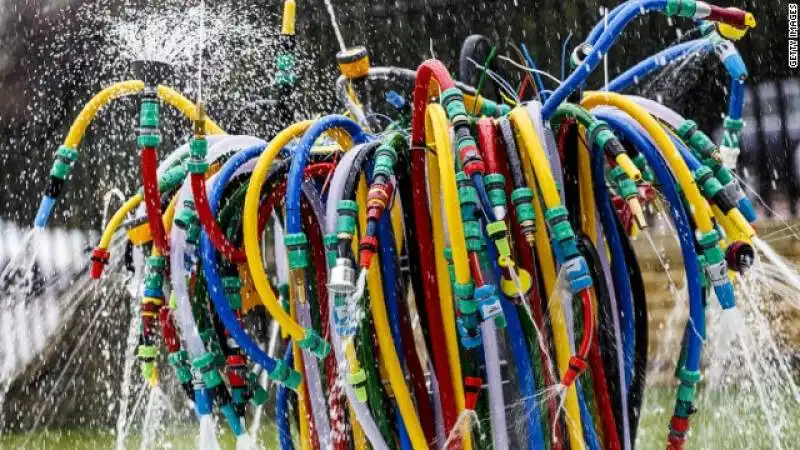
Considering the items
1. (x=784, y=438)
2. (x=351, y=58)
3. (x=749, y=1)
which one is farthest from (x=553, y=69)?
(x=351, y=58)

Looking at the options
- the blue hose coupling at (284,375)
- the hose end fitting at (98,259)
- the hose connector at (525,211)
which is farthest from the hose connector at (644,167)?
the hose end fitting at (98,259)

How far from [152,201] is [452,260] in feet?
1.47

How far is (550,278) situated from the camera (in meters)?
1.34

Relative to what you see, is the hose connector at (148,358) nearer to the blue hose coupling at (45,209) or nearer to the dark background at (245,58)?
the blue hose coupling at (45,209)

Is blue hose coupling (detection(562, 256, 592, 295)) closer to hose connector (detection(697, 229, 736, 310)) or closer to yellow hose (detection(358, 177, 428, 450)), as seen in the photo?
hose connector (detection(697, 229, 736, 310))

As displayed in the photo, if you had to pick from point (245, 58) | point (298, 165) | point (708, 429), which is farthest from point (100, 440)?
point (298, 165)

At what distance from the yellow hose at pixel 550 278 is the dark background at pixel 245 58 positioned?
11.3ft

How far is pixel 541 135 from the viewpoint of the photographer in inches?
52.3

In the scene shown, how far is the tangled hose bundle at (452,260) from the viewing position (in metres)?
1.26

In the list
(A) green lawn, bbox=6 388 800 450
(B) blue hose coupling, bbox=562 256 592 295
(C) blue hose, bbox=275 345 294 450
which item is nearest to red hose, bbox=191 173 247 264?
(C) blue hose, bbox=275 345 294 450

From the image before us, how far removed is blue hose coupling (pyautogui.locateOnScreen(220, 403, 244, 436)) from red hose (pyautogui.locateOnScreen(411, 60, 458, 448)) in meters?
0.30

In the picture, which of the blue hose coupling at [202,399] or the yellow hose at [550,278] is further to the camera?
the blue hose coupling at [202,399]

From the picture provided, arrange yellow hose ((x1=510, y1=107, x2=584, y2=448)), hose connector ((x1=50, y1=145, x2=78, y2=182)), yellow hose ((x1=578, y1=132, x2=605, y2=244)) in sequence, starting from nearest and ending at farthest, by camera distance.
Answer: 1. yellow hose ((x1=510, y1=107, x2=584, y2=448))
2. yellow hose ((x1=578, y1=132, x2=605, y2=244))
3. hose connector ((x1=50, y1=145, x2=78, y2=182))

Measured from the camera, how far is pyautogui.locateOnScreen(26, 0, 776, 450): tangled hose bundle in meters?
1.26
